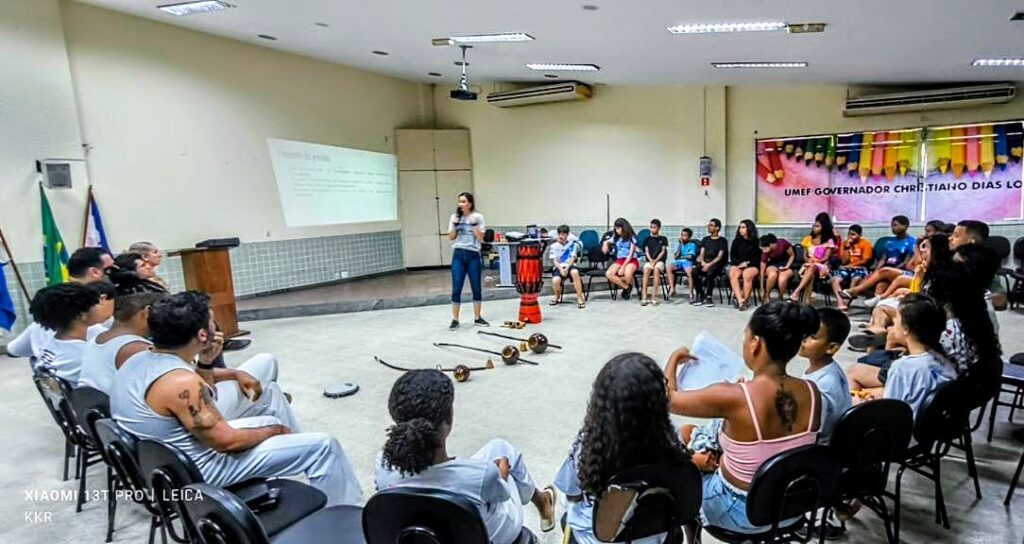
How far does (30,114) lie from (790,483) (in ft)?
23.3

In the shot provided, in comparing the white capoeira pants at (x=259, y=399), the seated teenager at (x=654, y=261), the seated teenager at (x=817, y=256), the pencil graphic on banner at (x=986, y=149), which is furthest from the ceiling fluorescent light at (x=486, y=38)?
the pencil graphic on banner at (x=986, y=149)

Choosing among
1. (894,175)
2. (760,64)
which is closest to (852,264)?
(894,175)

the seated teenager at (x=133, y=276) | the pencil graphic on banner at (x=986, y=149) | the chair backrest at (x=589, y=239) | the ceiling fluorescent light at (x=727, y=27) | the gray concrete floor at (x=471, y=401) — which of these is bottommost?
the gray concrete floor at (x=471, y=401)

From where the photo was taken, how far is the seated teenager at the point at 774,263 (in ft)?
20.6

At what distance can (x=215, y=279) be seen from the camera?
5285 mm

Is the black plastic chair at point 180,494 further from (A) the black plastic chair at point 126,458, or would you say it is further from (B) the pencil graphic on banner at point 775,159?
(B) the pencil graphic on banner at point 775,159

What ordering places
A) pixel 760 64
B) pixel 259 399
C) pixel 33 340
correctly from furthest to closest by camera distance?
pixel 760 64
pixel 33 340
pixel 259 399

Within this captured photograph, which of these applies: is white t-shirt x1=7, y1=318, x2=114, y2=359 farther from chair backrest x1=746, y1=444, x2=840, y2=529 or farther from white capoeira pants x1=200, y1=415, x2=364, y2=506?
chair backrest x1=746, y1=444, x2=840, y2=529

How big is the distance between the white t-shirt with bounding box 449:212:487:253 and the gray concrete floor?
87 centimetres

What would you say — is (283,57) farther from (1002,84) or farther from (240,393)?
(1002,84)

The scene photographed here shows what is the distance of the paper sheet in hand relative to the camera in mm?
1877

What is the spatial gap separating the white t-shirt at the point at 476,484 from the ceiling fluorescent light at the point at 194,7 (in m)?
5.52

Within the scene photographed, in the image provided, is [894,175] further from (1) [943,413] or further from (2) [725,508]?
(2) [725,508]

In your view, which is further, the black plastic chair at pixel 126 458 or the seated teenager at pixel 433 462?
the black plastic chair at pixel 126 458
